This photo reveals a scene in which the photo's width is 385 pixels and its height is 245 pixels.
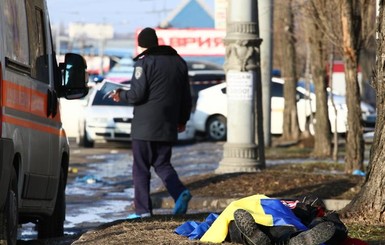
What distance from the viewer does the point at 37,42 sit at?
370 inches

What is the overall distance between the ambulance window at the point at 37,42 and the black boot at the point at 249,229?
7.33 feet

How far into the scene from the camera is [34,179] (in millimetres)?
9141

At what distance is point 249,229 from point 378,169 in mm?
2204

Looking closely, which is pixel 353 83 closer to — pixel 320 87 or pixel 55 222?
pixel 320 87

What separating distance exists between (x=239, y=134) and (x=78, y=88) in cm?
659

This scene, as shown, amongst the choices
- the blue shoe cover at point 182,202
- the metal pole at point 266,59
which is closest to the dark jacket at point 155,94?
the blue shoe cover at point 182,202

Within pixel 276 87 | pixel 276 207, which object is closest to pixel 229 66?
pixel 276 207

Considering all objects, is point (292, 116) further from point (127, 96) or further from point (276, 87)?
point (127, 96)

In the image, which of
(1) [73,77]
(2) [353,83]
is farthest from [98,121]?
(1) [73,77]

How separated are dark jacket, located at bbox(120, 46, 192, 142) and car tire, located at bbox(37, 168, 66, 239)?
110 centimetres

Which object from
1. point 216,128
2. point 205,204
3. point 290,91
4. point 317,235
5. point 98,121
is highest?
point 317,235

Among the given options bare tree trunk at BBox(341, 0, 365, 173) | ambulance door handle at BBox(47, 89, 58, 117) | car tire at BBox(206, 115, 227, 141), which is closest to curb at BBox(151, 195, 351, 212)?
bare tree trunk at BBox(341, 0, 365, 173)

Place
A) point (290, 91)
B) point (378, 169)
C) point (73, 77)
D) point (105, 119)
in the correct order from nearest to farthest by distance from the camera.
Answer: point (378, 169), point (73, 77), point (105, 119), point (290, 91)

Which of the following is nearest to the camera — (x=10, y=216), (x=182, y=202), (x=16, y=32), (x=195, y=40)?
(x=10, y=216)
